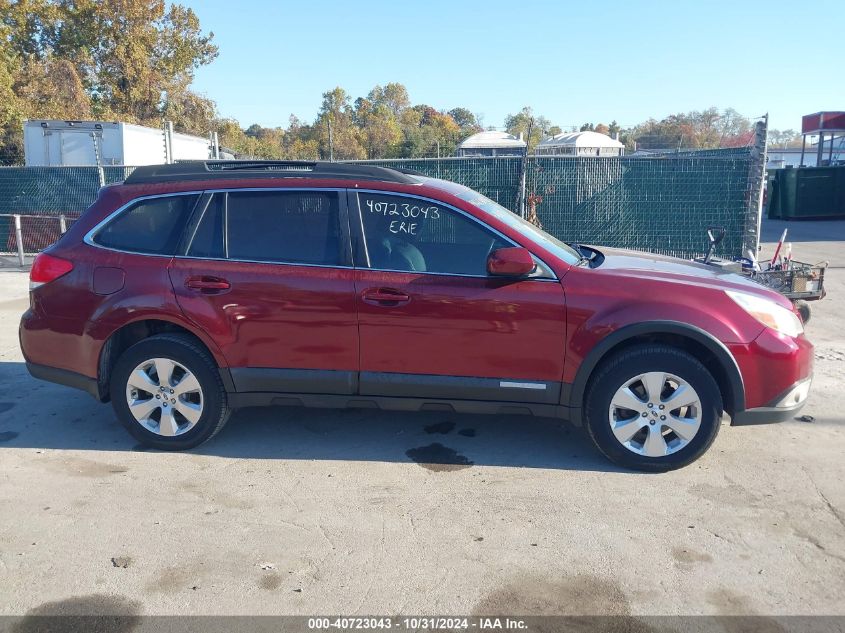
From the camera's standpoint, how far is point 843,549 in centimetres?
360

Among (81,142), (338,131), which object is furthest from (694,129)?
(81,142)

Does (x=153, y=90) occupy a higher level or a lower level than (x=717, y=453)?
higher

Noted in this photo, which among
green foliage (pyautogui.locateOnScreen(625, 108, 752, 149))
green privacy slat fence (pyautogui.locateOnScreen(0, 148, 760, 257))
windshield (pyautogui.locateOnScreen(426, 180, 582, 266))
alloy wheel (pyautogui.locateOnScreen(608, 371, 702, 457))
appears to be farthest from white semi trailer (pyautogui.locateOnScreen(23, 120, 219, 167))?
green foliage (pyautogui.locateOnScreen(625, 108, 752, 149))

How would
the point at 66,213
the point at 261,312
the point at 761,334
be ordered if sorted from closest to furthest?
the point at 761,334
the point at 261,312
the point at 66,213

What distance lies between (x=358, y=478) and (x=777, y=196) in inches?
1039

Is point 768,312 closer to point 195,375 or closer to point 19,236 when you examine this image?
point 195,375

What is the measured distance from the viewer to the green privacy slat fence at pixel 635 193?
1099cm

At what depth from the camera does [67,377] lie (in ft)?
16.3

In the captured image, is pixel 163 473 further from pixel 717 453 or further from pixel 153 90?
pixel 153 90

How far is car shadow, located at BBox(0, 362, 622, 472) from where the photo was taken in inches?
188

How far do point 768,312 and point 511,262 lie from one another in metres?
1.61

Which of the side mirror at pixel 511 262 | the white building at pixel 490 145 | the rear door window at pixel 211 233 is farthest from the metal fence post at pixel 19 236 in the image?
the white building at pixel 490 145

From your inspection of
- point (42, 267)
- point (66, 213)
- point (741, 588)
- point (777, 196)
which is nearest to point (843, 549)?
point (741, 588)

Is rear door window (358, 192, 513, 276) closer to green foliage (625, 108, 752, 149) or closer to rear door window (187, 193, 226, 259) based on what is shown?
rear door window (187, 193, 226, 259)
